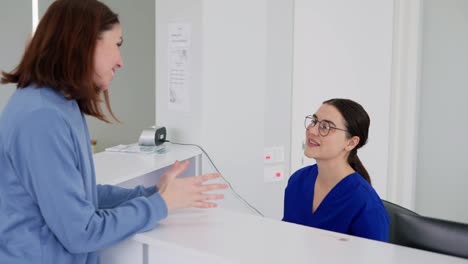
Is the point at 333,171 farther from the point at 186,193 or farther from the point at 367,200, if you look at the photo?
the point at 186,193

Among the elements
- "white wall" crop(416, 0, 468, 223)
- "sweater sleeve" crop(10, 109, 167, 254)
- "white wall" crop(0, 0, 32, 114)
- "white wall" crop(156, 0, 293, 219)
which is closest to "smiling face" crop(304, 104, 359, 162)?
"sweater sleeve" crop(10, 109, 167, 254)

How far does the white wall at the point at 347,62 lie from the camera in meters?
3.25

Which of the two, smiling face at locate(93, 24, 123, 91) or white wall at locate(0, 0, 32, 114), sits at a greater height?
white wall at locate(0, 0, 32, 114)

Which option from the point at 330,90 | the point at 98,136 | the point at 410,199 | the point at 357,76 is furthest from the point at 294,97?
the point at 98,136

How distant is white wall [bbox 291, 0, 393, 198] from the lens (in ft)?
10.7

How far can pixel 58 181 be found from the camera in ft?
Answer: 3.47

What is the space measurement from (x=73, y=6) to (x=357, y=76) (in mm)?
2609

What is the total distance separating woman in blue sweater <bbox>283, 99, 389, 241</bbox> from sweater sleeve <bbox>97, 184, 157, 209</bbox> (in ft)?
2.26

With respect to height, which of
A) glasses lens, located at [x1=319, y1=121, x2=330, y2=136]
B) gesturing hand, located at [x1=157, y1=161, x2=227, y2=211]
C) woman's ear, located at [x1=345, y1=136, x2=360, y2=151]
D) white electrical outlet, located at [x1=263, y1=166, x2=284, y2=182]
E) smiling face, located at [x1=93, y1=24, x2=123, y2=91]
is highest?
smiling face, located at [x1=93, y1=24, x2=123, y2=91]

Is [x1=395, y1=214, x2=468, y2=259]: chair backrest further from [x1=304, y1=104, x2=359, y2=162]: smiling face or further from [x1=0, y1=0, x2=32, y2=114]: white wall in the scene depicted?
[x1=0, y1=0, x2=32, y2=114]: white wall

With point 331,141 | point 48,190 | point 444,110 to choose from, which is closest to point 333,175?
point 331,141

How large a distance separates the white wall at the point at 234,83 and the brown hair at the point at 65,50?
5.78 feet

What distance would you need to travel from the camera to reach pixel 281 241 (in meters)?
1.22

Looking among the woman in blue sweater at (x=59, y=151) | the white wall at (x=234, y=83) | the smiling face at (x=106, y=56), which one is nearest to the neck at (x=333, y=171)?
the woman in blue sweater at (x=59, y=151)
